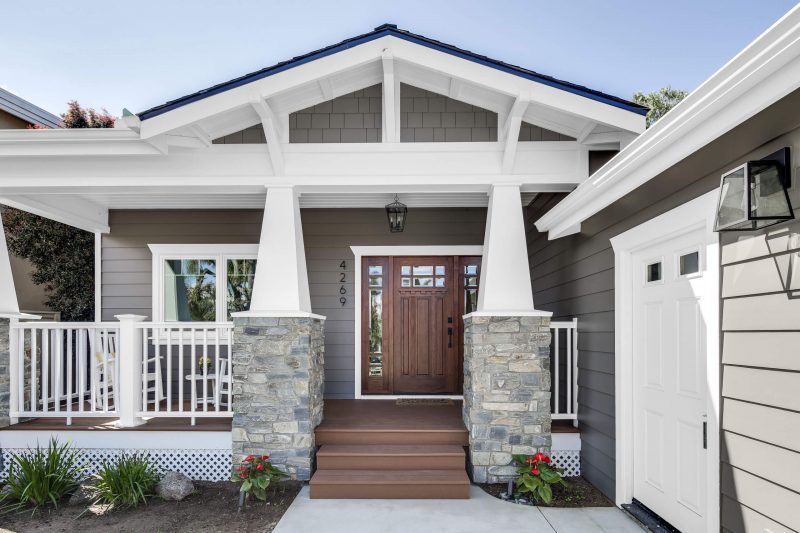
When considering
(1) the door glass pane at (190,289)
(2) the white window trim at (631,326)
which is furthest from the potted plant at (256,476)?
(1) the door glass pane at (190,289)

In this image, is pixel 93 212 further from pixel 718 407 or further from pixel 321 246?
pixel 718 407

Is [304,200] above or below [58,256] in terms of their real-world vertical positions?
above

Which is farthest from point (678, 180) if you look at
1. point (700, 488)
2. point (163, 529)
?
point (163, 529)

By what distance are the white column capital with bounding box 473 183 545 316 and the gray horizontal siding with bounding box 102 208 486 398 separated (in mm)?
1966

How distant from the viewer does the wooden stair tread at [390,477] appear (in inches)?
169

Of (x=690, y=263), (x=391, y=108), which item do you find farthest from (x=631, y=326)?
(x=391, y=108)

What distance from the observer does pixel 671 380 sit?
3363mm

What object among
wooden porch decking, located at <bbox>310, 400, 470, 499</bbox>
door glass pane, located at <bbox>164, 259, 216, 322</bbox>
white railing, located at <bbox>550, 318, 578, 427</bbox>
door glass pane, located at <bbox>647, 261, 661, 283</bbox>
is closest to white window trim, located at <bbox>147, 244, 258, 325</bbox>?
door glass pane, located at <bbox>164, 259, 216, 322</bbox>

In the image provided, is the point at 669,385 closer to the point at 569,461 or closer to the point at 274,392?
the point at 569,461

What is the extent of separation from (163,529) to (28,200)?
3597 mm

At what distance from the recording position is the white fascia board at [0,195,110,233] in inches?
210

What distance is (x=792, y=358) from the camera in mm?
2096

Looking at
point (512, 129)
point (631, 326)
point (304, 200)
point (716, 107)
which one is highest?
point (512, 129)

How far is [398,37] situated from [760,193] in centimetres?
297
